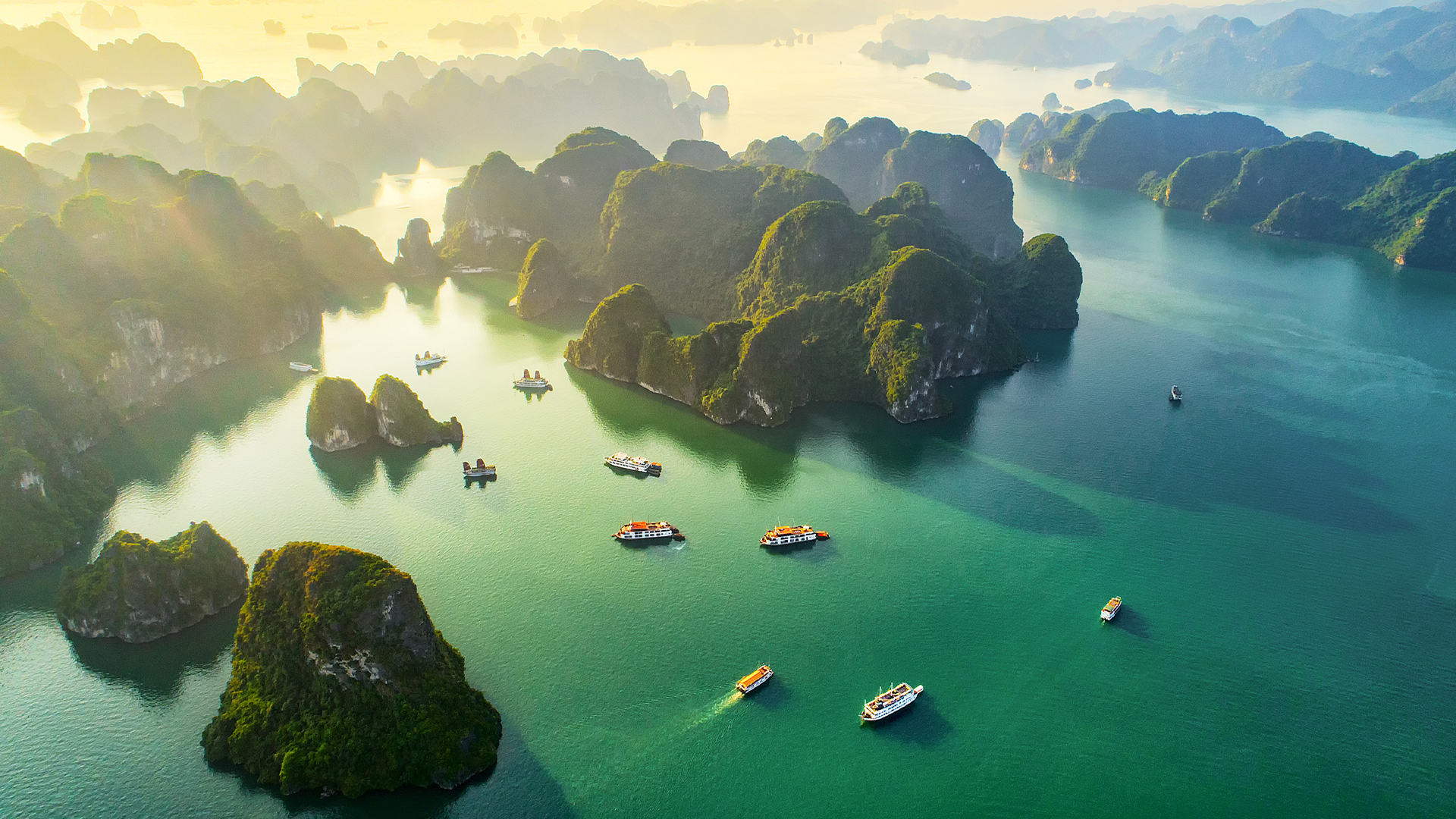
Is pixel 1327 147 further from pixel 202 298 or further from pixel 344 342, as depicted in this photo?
pixel 202 298

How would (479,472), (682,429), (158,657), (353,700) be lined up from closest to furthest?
(353,700) < (158,657) < (479,472) < (682,429)

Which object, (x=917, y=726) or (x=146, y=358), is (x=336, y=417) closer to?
(x=146, y=358)

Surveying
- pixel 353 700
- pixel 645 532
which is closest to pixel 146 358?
pixel 645 532

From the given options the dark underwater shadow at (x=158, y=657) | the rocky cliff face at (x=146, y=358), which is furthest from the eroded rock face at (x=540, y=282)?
the dark underwater shadow at (x=158, y=657)

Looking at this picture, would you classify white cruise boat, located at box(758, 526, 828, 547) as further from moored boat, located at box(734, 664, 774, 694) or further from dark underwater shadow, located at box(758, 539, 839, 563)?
moored boat, located at box(734, 664, 774, 694)

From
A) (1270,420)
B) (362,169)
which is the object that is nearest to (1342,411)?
(1270,420)

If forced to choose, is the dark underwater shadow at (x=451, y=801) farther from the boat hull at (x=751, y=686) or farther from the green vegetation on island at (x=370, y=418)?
the green vegetation on island at (x=370, y=418)
